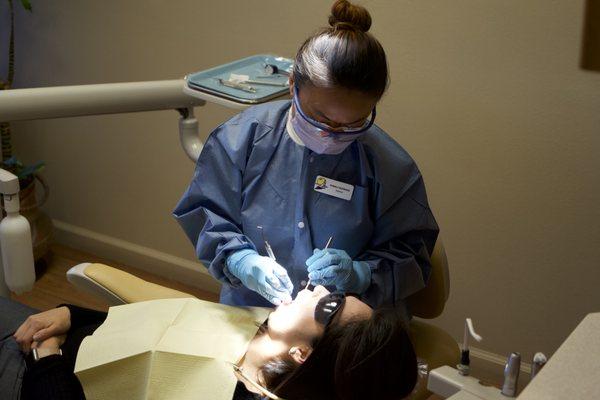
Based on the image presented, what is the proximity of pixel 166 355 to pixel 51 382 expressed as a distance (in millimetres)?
260

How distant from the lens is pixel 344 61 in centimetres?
150

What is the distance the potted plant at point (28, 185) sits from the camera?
3152 mm

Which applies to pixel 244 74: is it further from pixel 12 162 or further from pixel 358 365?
pixel 12 162

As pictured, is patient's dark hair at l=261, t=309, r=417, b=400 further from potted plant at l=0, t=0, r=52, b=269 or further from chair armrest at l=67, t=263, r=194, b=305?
potted plant at l=0, t=0, r=52, b=269

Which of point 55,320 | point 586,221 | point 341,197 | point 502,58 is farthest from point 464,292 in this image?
point 55,320

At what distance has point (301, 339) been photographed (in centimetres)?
153

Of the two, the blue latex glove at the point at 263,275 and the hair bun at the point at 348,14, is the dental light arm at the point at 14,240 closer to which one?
the blue latex glove at the point at 263,275

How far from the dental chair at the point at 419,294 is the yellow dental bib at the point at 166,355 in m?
0.17

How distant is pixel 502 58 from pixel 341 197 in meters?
0.94

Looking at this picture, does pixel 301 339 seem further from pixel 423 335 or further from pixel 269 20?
pixel 269 20

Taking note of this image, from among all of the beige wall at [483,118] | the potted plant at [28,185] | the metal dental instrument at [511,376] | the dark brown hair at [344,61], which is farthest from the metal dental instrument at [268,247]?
the potted plant at [28,185]

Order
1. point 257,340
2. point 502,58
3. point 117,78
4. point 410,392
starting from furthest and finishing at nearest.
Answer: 1. point 117,78
2. point 502,58
3. point 257,340
4. point 410,392

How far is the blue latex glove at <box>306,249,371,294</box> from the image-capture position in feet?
5.19

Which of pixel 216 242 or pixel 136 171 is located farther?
pixel 136 171
